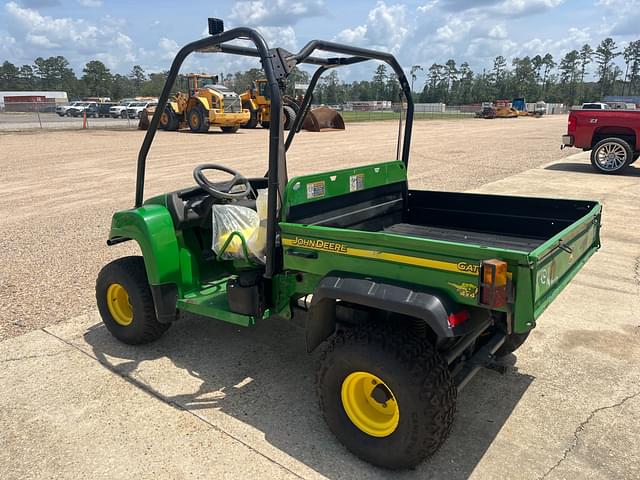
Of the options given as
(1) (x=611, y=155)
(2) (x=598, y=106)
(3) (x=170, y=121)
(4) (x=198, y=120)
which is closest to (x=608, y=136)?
(1) (x=611, y=155)

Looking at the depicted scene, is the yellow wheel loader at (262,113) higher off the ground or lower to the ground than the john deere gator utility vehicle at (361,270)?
higher

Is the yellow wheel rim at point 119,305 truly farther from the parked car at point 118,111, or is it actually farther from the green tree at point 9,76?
the green tree at point 9,76

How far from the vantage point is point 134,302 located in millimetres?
3748

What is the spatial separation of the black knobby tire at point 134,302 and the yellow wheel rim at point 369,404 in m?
1.66

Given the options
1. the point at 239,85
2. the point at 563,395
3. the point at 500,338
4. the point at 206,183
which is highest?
the point at 239,85

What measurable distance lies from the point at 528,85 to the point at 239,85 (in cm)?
5884

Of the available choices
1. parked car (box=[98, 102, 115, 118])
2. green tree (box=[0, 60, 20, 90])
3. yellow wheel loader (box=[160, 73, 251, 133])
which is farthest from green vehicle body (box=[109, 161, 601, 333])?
green tree (box=[0, 60, 20, 90])

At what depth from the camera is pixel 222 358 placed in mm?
3771

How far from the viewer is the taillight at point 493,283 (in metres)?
2.21

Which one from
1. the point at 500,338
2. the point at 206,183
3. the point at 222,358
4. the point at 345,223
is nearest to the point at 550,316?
the point at 500,338

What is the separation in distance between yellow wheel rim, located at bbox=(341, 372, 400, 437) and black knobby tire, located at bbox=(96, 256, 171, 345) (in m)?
1.66

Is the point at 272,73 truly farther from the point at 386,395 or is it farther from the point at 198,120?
the point at 198,120

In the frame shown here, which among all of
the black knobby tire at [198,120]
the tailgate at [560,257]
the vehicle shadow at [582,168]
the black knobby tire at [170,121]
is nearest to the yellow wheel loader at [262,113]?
the black knobby tire at [198,120]

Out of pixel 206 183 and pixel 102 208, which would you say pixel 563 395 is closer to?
pixel 206 183
